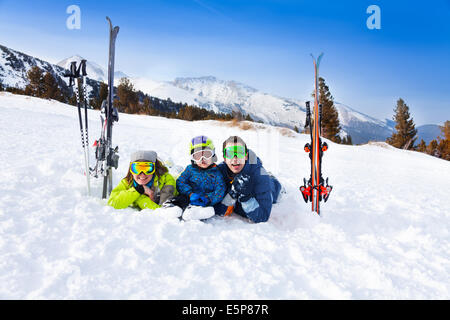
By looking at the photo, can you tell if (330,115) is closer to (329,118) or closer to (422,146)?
(329,118)

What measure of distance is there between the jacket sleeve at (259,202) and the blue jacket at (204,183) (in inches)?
16.2

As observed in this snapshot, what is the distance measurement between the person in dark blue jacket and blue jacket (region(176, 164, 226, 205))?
14 cm

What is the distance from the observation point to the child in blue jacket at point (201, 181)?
347 cm

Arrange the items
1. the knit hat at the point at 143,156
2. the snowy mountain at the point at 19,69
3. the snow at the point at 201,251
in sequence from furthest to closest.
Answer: the snowy mountain at the point at 19,69 → the knit hat at the point at 143,156 → the snow at the point at 201,251

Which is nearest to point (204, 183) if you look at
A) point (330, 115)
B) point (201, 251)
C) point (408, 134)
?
point (201, 251)

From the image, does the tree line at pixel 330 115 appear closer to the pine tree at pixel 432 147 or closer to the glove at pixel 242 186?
the pine tree at pixel 432 147

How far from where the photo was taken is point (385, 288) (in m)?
2.15

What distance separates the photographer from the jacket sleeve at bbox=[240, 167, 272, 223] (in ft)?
11.0

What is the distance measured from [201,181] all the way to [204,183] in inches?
2.0

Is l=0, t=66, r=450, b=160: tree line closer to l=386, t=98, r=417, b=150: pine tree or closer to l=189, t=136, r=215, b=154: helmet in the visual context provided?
l=386, t=98, r=417, b=150: pine tree

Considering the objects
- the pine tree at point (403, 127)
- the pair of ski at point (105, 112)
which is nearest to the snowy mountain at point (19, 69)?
the pine tree at point (403, 127)

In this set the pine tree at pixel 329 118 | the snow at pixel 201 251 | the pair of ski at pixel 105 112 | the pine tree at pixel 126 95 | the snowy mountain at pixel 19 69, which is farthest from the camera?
the snowy mountain at pixel 19 69

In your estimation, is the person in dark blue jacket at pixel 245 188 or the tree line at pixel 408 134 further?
the tree line at pixel 408 134

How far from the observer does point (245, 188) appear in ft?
11.0
